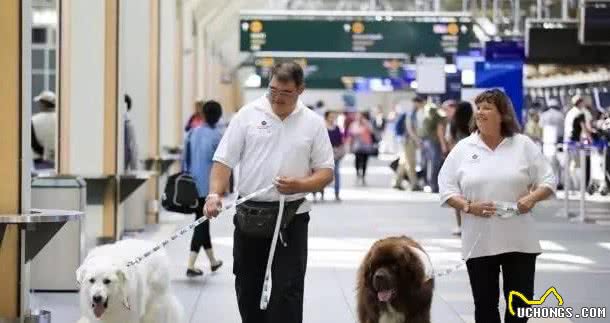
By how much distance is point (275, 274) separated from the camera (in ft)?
25.8

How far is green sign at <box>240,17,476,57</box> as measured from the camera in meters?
31.9

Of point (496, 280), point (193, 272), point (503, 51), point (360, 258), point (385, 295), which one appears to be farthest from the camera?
point (503, 51)

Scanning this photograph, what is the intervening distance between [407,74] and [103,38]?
29851 millimetres

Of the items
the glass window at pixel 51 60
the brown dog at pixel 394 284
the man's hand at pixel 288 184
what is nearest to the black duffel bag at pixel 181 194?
the brown dog at pixel 394 284

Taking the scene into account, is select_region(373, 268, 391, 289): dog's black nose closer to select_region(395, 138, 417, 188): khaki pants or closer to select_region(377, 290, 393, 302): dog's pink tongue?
select_region(377, 290, 393, 302): dog's pink tongue

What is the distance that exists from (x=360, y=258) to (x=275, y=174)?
8.51 metres

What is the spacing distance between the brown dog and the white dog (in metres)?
1.58

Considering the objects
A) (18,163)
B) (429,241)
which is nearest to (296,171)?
(18,163)

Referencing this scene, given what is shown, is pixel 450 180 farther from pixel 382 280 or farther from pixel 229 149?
pixel 229 149

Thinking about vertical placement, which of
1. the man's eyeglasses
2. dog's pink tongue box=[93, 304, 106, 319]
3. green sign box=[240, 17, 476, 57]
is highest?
green sign box=[240, 17, 476, 57]

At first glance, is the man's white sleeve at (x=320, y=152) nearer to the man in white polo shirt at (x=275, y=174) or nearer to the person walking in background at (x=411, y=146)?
the man in white polo shirt at (x=275, y=174)

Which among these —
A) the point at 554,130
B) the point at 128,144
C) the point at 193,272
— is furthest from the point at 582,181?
the point at 193,272

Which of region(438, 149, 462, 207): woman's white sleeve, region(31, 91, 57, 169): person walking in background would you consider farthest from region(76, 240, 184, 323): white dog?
region(31, 91, 57, 169): person walking in background

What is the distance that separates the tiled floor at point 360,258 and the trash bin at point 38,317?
0.83 metres
